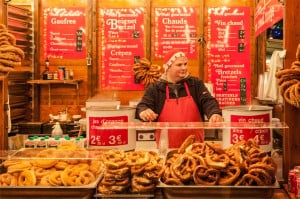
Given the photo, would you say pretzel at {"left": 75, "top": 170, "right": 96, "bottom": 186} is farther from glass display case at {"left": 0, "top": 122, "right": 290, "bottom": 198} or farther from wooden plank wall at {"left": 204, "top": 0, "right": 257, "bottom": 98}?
wooden plank wall at {"left": 204, "top": 0, "right": 257, "bottom": 98}

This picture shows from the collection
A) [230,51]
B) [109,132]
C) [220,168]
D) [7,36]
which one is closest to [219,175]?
[220,168]

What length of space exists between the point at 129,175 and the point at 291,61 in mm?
1168

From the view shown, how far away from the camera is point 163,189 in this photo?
2113 millimetres

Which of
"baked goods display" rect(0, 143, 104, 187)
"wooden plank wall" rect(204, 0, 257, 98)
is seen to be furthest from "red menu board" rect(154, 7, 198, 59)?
"baked goods display" rect(0, 143, 104, 187)

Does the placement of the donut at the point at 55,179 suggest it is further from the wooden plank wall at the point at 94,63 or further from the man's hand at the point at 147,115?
the wooden plank wall at the point at 94,63

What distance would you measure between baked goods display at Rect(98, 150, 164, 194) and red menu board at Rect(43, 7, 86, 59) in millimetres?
5646

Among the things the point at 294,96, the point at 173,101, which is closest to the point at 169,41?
the point at 173,101

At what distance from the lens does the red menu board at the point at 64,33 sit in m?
7.66

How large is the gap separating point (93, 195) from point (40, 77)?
5.74 m

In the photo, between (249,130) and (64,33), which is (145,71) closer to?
(64,33)

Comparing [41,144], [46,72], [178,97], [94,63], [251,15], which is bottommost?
[41,144]

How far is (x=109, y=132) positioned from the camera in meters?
3.01

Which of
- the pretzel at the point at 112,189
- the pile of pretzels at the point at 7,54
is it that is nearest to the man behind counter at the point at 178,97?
the pile of pretzels at the point at 7,54

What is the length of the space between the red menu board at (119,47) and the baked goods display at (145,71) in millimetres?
360
